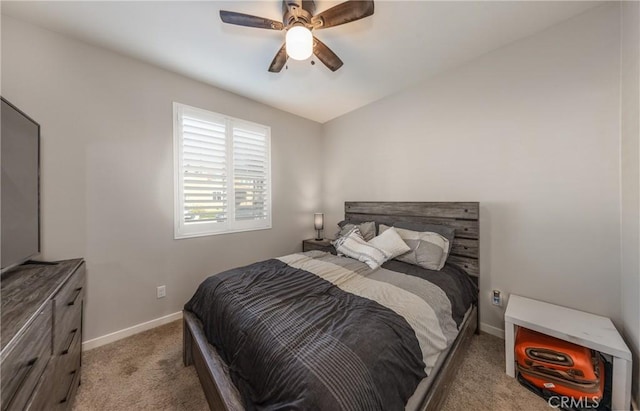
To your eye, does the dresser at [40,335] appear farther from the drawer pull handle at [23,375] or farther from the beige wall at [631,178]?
the beige wall at [631,178]

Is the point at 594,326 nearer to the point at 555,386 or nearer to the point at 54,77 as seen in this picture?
the point at 555,386

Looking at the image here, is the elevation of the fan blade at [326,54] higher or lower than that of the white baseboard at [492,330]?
higher

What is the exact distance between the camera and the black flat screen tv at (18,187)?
3.92 ft

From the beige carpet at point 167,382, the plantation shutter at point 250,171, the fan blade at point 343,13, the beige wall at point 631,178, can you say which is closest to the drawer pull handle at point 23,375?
the beige carpet at point 167,382

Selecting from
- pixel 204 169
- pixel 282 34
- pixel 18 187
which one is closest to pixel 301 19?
pixel 282 34

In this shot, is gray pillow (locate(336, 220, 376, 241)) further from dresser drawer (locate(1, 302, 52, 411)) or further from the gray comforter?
dresser drawer (locate(1, 302, 52, 411))

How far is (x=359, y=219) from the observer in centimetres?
312

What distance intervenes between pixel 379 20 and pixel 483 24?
86cm

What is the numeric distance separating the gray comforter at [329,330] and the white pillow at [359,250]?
0.13m

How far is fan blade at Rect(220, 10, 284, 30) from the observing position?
57.0 inches

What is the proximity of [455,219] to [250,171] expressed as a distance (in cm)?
255

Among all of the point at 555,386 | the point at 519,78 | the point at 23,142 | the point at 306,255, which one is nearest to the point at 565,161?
the point at 519,78

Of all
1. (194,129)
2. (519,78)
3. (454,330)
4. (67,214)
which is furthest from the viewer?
(194,129)

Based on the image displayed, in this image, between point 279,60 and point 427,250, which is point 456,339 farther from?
point 279,60
